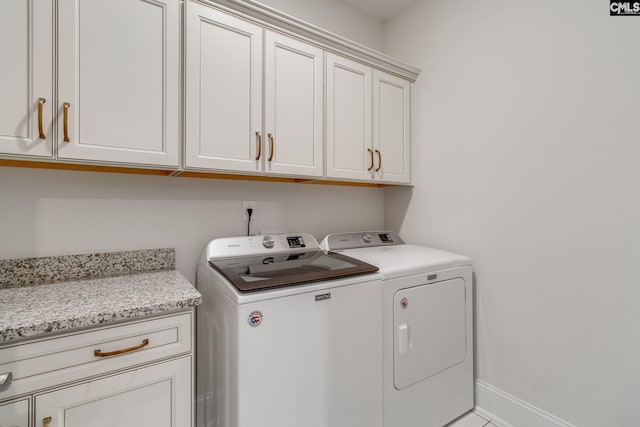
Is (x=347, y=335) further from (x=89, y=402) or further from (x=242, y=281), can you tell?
(x=89, y=402)

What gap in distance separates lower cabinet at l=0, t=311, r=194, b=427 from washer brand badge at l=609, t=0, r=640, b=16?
2299mm

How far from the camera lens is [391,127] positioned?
2156 mm

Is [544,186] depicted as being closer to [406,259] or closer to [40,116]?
[406,259]

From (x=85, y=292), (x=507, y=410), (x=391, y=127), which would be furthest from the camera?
(x=391, y=127)

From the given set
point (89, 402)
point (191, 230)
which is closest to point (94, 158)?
point (191, 230)

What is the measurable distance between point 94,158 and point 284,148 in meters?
0.86

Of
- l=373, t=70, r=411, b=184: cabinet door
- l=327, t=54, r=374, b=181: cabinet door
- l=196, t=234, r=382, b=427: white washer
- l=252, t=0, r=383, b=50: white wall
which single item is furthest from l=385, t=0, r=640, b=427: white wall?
l=196, t=234, r=382, b=427: white washer

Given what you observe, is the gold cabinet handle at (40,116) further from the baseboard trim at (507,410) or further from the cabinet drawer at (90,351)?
the baseboard trim at (507,410)

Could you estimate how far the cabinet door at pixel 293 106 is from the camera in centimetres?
161

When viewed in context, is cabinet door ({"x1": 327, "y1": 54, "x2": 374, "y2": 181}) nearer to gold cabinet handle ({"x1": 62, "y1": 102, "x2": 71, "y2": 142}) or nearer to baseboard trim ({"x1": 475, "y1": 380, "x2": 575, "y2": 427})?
gold cabinet handle ({"x1": 62, "y1": 102, "x2": 71, "y2": 142})

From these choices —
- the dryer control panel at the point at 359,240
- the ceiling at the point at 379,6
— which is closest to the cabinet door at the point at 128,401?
the dryer control panel at the point at 359,240

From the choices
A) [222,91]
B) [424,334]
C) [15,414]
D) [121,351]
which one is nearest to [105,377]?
[121,351]

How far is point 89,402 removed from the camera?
97 centimetres

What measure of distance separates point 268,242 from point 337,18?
1799 millimetres
